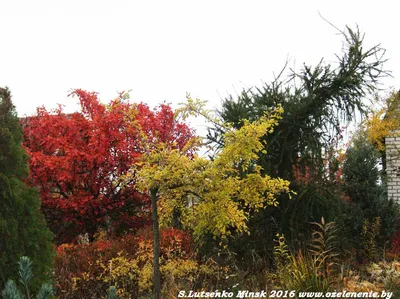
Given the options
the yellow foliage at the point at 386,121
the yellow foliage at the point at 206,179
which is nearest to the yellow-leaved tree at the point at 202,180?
the yellow foliage at the point at 206,179

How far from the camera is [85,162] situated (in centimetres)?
1355

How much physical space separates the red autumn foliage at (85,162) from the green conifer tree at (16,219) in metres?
5.28

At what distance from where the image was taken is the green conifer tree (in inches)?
266

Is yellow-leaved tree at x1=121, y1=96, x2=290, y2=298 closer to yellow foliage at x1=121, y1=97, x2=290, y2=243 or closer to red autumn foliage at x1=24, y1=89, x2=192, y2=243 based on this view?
yellow foliage at x1=121, y1=97, x2=290, y2=243

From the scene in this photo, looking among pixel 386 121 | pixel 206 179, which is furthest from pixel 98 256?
pixel 386 121

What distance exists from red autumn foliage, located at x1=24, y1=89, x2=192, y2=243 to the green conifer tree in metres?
5.28

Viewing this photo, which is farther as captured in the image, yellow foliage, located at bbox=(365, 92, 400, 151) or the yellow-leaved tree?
yellow foliage, located at bbox=(365, 92, 400, 151)

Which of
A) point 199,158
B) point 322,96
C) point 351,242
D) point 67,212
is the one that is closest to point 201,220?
point 199,158

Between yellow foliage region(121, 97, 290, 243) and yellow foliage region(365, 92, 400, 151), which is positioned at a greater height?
yellow foliage region(365, 92, 400, 151)

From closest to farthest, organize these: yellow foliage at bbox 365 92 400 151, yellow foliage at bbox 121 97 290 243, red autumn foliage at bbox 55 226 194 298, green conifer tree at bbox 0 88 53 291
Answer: green conifer tree at bbox 0 88 53 291
yellow foliage at bbox 121 97 290 243
red autumn foliage at bbox 55 226 194 298
yellow foliage at bbox 365 92 400 151

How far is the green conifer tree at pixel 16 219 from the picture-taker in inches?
266

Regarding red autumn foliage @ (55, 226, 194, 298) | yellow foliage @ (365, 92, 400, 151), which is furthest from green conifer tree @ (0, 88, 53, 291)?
yellow foliage @ (365, 92, 400, 151)

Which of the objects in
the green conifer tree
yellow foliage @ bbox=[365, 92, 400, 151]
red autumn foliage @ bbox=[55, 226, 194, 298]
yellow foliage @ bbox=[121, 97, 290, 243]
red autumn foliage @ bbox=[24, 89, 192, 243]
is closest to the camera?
the green conifer tree

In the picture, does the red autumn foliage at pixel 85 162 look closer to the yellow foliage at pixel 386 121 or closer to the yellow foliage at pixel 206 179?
the yellow foliage at pixel 206 179
